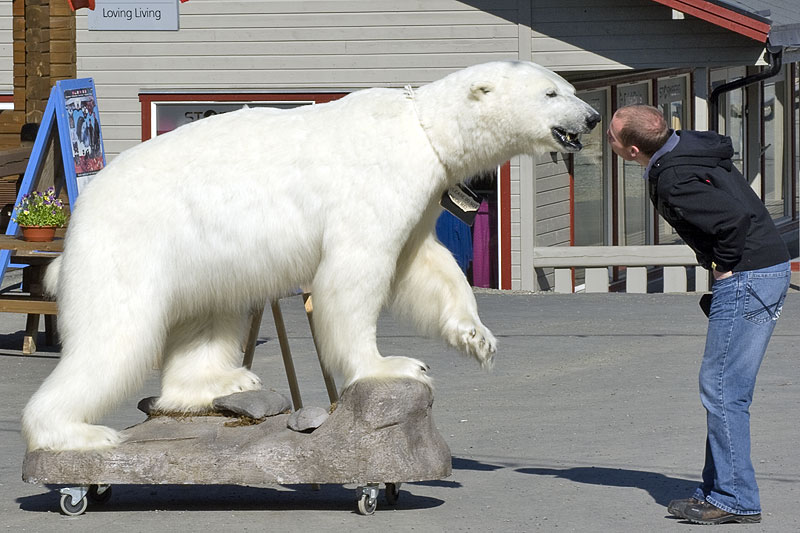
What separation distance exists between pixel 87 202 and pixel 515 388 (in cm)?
377

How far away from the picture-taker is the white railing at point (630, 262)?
41.7ft

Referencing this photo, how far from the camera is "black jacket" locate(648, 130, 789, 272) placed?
5.29m

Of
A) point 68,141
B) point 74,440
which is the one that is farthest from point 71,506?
point 68,141

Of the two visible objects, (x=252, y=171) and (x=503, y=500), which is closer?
(x=252, y=171)

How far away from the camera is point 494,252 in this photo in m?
13.5

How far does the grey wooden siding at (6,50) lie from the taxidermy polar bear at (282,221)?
9.04m

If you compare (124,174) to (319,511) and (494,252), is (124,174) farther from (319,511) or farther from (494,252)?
(494,252)

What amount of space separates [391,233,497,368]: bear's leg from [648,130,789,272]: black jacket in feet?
2.90

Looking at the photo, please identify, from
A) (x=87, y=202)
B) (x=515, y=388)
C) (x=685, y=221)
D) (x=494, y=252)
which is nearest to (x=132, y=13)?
(x=494, y=252)

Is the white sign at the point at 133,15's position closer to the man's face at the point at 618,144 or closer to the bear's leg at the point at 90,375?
the bear's leg at the point at 90,375

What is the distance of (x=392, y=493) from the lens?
589cm

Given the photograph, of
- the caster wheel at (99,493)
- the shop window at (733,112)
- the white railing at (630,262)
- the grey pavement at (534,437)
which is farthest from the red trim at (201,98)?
the caster wheel at (99,493)

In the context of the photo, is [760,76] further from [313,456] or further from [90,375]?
[90,375]

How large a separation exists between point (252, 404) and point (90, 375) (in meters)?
0.78
